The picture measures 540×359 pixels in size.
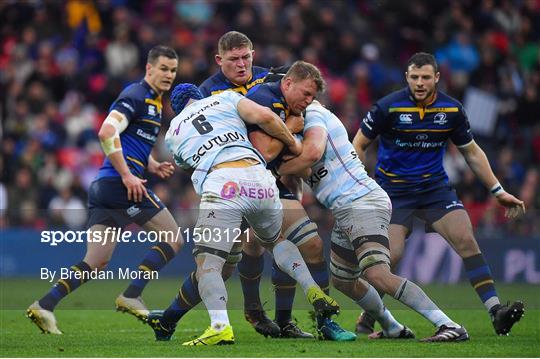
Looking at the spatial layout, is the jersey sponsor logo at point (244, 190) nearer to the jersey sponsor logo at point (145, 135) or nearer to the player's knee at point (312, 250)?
the player's knee at point (312, 250)

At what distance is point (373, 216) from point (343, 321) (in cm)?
242

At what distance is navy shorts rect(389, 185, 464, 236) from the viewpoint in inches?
431

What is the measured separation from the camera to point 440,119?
10.9m

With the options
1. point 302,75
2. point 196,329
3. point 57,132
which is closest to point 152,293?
point 196,329

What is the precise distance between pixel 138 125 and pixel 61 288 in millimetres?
1822

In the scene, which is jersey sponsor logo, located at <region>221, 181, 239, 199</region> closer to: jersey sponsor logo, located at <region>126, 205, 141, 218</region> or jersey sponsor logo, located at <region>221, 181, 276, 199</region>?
jersey sponsor logo, located at <region>221, 181, 276, 199</region>

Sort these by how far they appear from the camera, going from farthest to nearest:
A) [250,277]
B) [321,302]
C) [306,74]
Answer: [250,277] < [306,74] < [321,302]

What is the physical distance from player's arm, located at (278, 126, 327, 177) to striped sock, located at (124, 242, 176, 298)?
1.82m

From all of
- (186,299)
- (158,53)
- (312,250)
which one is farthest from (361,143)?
(186,299)

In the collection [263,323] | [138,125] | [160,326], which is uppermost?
[138,125]

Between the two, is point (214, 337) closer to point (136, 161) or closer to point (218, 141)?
point (218, 141)

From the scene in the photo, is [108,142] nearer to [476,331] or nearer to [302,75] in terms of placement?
[302,75]

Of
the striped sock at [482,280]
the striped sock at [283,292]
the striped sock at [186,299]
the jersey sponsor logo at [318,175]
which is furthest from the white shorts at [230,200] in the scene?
the striped sock at [482,280]

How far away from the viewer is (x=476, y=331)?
10805 mm
